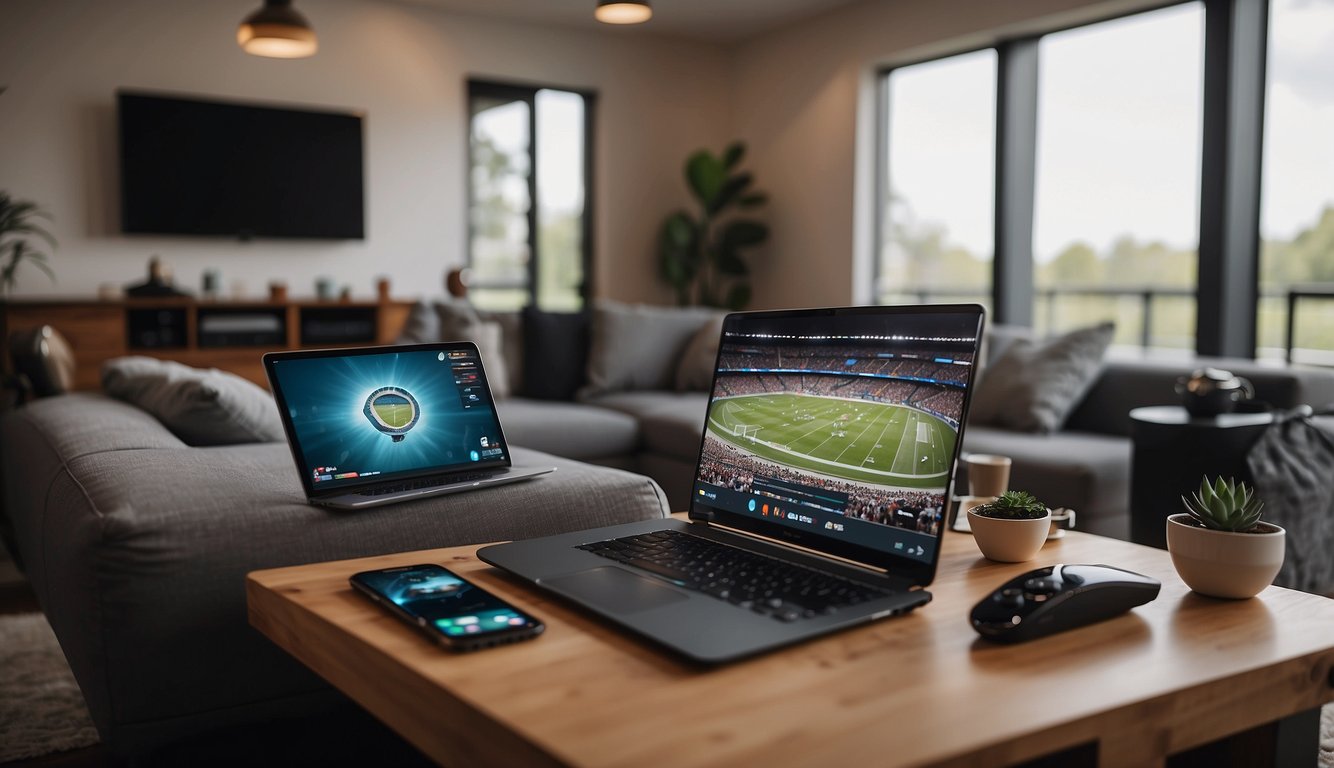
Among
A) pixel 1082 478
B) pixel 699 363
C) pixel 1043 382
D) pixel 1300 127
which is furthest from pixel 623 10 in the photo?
pixel 1300 127

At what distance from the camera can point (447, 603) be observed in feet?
3.17

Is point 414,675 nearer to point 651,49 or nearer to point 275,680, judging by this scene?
point 275,680

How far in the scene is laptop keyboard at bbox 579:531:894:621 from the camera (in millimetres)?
947

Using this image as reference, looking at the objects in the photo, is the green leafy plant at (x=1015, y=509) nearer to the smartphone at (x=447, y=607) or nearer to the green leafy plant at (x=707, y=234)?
the smartphone at (x=447, y=607)

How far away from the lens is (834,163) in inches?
243

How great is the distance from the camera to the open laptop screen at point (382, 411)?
4.65 feet

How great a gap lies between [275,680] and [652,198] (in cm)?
562

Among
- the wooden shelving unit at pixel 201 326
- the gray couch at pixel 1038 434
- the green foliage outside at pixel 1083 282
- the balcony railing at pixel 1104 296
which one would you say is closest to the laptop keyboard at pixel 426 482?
the gray couch at pixel 1038 434

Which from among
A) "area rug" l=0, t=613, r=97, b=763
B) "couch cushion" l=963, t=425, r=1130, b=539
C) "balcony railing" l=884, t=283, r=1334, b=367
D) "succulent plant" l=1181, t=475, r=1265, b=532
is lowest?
"area rug" l=0, t=613, r=97, b=763

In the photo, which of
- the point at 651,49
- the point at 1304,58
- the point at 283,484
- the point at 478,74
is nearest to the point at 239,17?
the point at 478,74

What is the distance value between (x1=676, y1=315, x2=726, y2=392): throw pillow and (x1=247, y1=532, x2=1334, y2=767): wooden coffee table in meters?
3.17

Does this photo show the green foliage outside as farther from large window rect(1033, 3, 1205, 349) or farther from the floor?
the floor

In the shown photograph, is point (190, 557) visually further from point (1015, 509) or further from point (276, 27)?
point (276, 27)

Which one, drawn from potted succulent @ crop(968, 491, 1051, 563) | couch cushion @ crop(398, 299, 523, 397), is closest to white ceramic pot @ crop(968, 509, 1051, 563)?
potted succulent @ crop(968, 491, 1051, 563)
